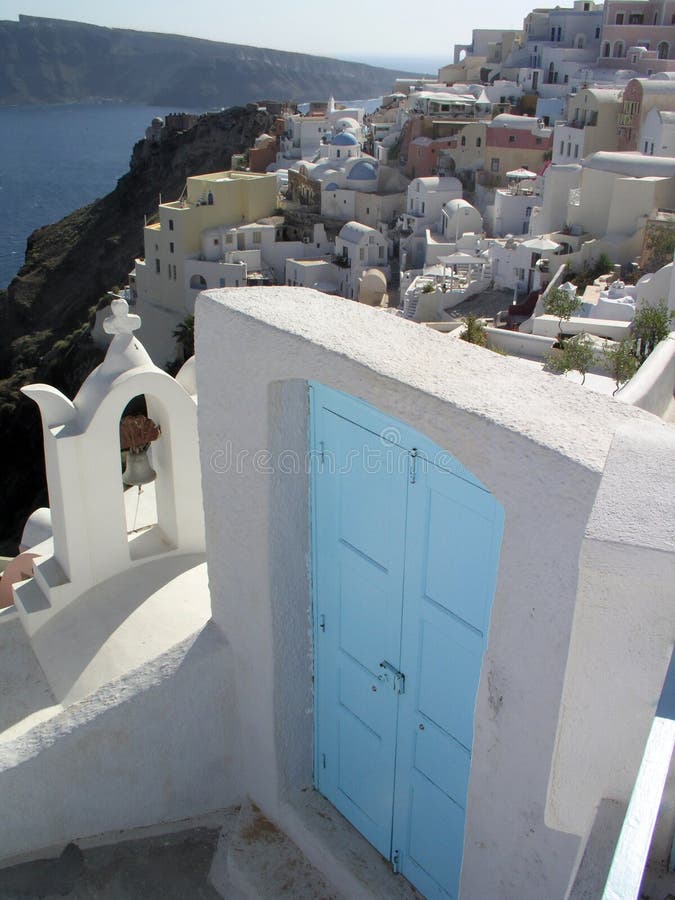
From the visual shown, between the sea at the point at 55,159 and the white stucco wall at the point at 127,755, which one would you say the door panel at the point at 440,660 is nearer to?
the white stucco wall at the point at 127,755

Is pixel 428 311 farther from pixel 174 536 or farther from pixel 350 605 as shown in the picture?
pixel 350 605

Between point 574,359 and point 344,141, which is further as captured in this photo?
point 344,141

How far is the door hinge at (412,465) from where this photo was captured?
2336 millimetres

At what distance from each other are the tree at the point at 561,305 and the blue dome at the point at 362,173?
19.7 m

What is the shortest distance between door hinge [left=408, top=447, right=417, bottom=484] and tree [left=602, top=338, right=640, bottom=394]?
10250 mm

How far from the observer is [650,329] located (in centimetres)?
1470

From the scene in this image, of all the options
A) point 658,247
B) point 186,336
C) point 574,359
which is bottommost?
point 186,336

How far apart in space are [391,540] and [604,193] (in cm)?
2621

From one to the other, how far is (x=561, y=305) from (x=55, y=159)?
349 ft

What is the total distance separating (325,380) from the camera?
2.41 meters

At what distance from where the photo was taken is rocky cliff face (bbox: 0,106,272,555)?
93.1ft

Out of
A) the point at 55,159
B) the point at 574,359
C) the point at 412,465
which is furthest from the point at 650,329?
the point at 55,159

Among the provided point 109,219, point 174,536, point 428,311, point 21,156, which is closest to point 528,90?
point 109,219

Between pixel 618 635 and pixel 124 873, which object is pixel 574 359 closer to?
pixel 124 873
